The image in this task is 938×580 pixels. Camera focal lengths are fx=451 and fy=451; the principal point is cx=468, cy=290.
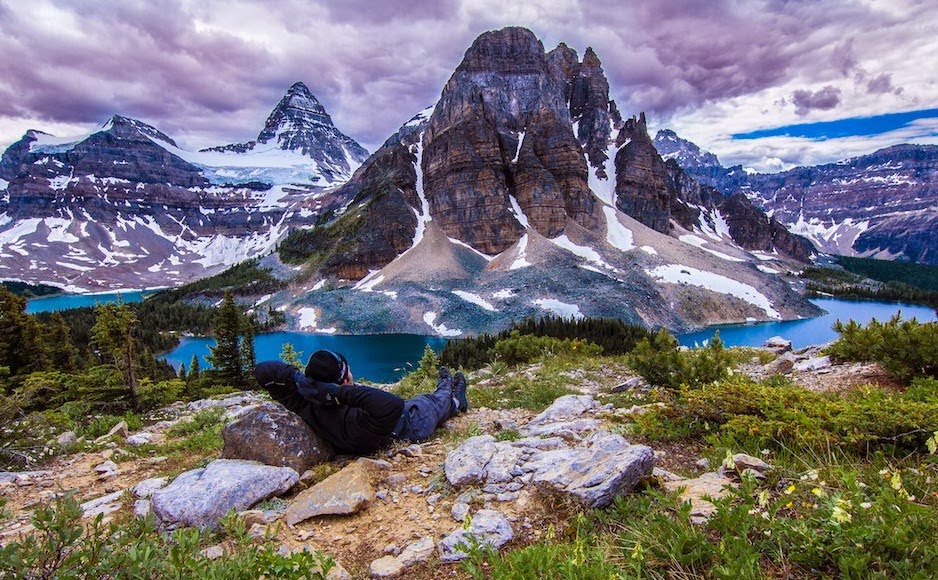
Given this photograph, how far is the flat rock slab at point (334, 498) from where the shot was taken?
4.49 metres

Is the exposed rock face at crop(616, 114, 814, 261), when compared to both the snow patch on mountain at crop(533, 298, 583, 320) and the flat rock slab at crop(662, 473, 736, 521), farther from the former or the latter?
the flat rock slab at crop(662, 473, 736, 521)

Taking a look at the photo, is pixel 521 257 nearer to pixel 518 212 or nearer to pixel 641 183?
pixel 518 212

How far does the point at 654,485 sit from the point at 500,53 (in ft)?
395

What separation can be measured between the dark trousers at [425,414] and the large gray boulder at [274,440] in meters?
1.18

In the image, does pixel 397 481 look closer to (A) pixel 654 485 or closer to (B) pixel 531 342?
(A) pixel 654 485

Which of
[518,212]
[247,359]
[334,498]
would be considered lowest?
[247,359]

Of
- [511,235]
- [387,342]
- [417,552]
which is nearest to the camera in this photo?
[417,552]

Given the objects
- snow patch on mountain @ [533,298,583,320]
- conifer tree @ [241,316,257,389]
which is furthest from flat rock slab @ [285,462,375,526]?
snow patch on mountain @ [533,298,583,320]

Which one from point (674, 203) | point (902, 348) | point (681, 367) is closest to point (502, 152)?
point (674, 203)

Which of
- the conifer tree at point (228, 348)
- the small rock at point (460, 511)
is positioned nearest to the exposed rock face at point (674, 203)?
the conifer tree at point (228, 348)

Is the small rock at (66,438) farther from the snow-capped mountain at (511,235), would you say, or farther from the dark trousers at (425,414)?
the snow-capped mountain at (511,235)

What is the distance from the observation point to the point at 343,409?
6.03 meters

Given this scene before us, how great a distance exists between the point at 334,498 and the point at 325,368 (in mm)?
1907

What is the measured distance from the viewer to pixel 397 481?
5355 mm
